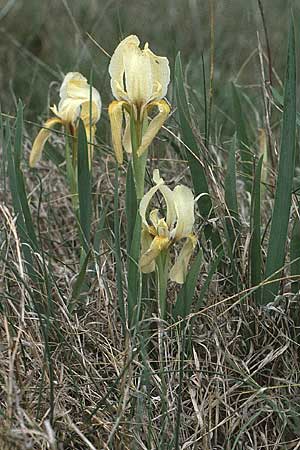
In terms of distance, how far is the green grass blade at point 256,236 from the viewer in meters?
1.31

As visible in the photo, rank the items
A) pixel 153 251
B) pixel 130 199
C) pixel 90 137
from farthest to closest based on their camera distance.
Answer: pixel 90 137 < pixel 130 199 < pixel 153 251

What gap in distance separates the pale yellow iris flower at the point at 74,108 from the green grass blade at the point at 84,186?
63mm

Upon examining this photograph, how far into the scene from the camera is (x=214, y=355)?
132 centimetres

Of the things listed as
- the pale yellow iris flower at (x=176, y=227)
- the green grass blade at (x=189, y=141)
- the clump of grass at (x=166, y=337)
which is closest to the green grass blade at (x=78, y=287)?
the clump of grass at (x=166, y=337)

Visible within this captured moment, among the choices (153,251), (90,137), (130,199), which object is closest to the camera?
(153,251)

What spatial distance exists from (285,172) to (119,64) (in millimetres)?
296

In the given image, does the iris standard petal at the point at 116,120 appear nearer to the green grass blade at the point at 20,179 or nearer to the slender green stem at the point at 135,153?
the slender green stem at the point at 135,153

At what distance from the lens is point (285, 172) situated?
4.24 feet

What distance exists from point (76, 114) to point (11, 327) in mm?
368

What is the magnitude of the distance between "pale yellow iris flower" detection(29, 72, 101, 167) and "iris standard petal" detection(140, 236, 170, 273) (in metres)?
0.28

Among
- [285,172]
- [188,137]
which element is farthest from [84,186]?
[285,172]

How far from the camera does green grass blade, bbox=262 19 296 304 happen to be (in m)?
1.27

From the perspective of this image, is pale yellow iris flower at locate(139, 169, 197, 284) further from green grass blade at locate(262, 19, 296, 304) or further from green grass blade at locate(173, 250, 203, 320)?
green grass blade at locate(262, 19, 296, 304)

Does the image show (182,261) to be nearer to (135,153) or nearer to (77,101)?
(135,153)
